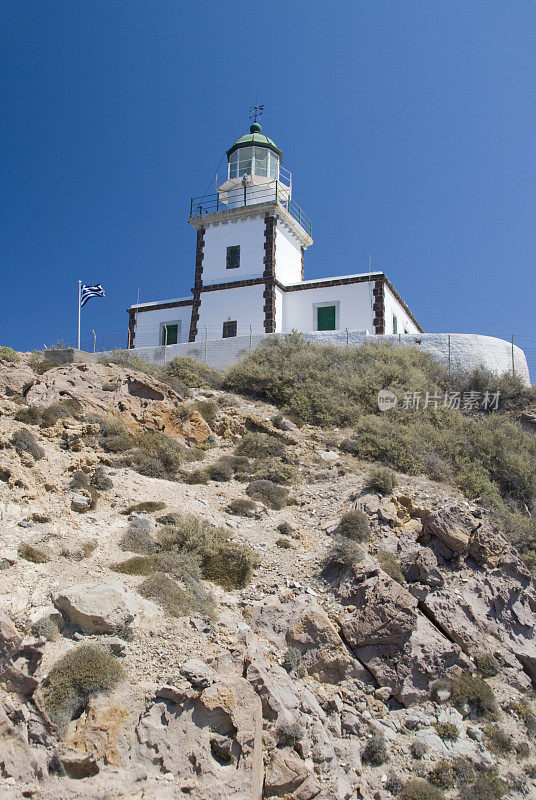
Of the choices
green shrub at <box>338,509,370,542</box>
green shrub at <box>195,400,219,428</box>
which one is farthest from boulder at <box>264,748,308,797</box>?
green shrub at <box>195,400,219,428</box>

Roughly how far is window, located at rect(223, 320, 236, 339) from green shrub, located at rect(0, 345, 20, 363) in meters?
10.8

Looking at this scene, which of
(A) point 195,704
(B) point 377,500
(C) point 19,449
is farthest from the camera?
(B) point 377,500

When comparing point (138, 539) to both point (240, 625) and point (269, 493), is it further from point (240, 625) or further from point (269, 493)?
point (269, 493)

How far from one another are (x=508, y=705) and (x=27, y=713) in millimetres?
7764

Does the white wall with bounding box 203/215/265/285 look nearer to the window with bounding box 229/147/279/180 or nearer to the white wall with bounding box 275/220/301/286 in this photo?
the white wall with bounding box 275/220/301/286

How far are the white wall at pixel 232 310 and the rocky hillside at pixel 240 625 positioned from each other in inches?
485

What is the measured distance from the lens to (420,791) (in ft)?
26.6

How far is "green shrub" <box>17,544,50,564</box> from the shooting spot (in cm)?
919

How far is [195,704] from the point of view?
745 cm

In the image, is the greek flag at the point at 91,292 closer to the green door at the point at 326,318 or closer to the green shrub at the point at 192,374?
the green shrub at the point at 192,374

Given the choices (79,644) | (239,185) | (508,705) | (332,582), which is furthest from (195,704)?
(239,185)

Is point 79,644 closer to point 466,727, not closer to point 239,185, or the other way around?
point 466,727

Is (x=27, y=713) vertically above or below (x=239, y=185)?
below

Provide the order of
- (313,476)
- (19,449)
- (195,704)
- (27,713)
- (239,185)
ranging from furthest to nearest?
(239,185), (313,476), (19,449), (195,704), (27,713)
